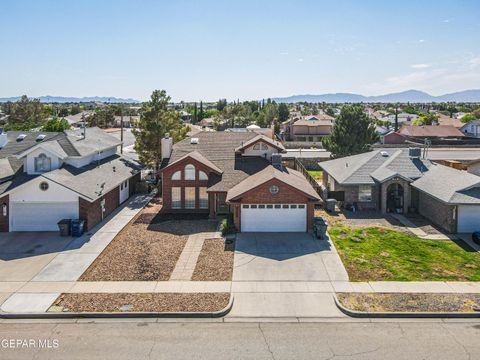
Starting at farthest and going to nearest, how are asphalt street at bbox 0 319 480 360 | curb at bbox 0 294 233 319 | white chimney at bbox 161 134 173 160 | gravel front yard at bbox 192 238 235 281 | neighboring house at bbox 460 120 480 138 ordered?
neighboring house at bbox 460 120 480 138 < white chimney at bbox 161 134 173 160 < gravel front yard at bbox 192 238 235 281 < curb at bbox 0 294 233 319 < asphalt street at bbox 0 319 480 360

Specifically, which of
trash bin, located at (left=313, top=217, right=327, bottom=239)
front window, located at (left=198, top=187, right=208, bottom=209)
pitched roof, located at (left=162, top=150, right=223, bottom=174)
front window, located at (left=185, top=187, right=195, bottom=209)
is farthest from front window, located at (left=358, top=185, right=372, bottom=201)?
front window, located at (left=185, top=187, right=195, bottom=209)

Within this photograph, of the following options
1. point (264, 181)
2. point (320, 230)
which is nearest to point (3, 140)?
point (264, 181)

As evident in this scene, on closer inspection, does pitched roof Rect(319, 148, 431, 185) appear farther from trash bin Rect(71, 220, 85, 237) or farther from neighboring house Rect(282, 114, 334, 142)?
neighboring house Rect(282, 114, 334, 142)

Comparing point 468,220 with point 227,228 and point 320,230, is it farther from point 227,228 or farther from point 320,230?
point 227,228

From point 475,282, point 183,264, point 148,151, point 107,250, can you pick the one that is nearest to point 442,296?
point 475,282

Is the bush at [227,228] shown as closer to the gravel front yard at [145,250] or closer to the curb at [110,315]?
the gravel front yard at [145,250]

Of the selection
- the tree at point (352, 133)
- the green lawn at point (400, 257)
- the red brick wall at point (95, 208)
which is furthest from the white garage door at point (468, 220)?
the tree at point (352, 133)
